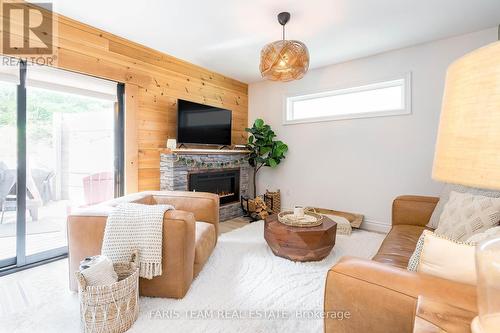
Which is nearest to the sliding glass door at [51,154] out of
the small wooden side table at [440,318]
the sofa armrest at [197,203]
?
the sofa armrest at [197,203]

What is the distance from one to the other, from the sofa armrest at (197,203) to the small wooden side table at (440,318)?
2.09 metres

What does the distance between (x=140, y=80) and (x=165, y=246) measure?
A: 2458mm

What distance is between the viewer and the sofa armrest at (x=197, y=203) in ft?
8.90

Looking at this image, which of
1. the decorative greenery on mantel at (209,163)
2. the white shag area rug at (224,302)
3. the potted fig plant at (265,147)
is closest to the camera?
the white shag area rug at (224,302)

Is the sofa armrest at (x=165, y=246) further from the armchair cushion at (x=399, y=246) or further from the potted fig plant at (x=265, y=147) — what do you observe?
the potted fig plant at (x=265, y=147)

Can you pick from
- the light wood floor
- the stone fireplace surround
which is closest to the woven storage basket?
the light wood floor

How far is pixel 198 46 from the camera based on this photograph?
Result: 3.46m

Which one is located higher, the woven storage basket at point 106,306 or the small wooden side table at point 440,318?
the small wooden side table at point 440,318

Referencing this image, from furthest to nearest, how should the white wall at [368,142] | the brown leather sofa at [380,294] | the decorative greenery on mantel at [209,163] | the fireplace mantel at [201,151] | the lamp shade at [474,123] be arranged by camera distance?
the decorative greenery on mantel at [209,163], the fireplace mantel at [201,151], the white wall at [368,142], the brown leather sofa at [380,294], the lamp shade at [474,123]

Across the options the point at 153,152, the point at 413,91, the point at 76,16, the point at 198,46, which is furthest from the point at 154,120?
the point at 413,91

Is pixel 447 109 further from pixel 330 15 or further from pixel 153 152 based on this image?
pixel 153 152

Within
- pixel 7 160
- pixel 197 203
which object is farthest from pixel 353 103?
pixel 7 160

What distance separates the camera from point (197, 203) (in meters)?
2.73

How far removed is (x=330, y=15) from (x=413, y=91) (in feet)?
5.39
